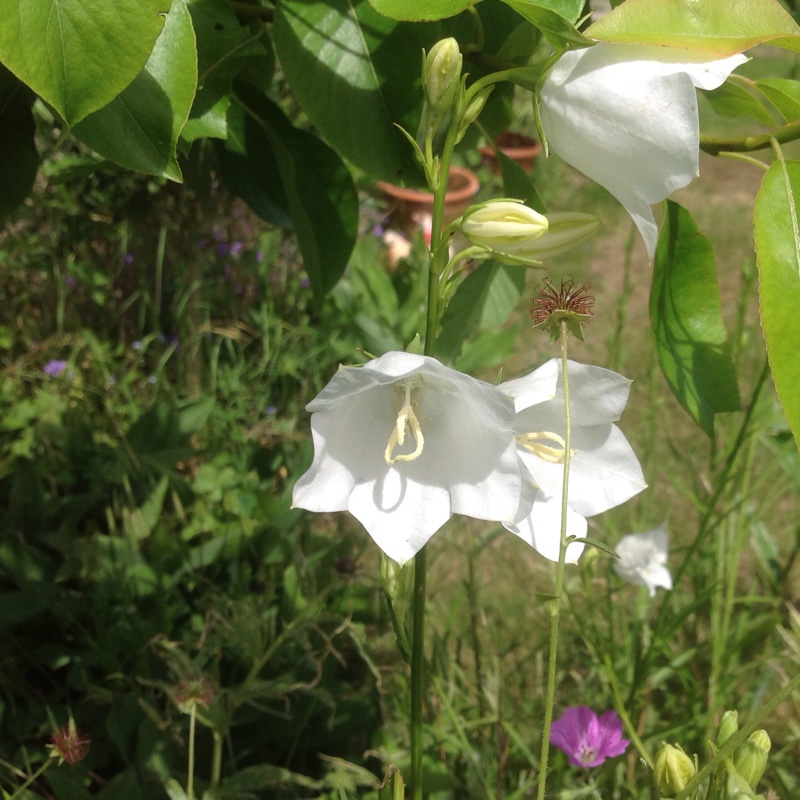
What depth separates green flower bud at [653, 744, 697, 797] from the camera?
0.48 metres

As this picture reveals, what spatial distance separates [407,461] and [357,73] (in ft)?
0.98

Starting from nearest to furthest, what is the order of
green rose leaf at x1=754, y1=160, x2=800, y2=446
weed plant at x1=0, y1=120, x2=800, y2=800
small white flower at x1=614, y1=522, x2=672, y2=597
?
green rose leaf at x1=754, y1=160, x2=800, y2=446
weed plant at x1=0, y1=120, x2=800, y2=800
small white flower at x1=614, y1=522, x2=672, y2=597

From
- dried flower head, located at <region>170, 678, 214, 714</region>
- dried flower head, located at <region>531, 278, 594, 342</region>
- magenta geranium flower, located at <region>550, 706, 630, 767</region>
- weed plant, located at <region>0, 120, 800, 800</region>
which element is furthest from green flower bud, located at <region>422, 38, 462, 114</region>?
Answer: magenta geranium flower, located at <region>550, 706, 630, 767</region>

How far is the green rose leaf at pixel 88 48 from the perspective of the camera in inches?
15.2

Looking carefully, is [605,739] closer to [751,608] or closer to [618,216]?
[751,608]

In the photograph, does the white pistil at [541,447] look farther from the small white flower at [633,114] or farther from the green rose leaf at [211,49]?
the green rose leaf at [211,49]

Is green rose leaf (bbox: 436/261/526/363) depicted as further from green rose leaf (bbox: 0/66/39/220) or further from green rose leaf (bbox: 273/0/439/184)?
green rose leaf (bbox: 0/66/39/220)

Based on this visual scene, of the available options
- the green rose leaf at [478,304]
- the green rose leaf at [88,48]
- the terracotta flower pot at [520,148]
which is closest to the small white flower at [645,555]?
the green rose leaf at [478,304]

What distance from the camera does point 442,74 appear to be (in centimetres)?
46

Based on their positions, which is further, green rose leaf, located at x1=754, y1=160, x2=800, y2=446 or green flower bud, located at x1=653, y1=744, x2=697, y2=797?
green flower bud, located at x1=653, y1=744, x2=697, y2=797

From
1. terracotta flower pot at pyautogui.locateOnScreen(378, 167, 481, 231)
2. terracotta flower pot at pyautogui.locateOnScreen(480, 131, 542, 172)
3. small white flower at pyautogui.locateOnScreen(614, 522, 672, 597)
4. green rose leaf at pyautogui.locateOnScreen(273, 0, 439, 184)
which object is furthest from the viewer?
terracotta flower pot at pyautogui.locateOnScreen(480, 131, 542, 172)

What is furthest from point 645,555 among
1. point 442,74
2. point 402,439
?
point 442,74

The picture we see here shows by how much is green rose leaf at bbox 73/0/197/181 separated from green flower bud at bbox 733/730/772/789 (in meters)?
0.47

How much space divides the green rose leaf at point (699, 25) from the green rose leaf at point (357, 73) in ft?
0.74
